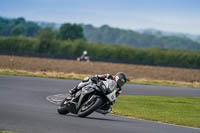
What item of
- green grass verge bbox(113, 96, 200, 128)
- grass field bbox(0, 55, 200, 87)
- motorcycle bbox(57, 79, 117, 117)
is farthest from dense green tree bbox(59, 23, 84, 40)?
motorcycle bbox(57, 79, 117, 117)

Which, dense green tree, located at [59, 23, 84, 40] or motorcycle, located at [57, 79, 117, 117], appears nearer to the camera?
motorcycle, located at [57, 79, 117, 117]

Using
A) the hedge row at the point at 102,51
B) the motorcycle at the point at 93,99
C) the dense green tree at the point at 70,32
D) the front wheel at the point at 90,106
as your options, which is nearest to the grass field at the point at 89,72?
the motorcycle at the point at 93,99

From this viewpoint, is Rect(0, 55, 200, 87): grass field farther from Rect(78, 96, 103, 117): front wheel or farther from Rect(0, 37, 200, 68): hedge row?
Rect(0, 37, 200, 68): hedge row

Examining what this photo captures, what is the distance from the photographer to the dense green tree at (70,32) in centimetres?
13162

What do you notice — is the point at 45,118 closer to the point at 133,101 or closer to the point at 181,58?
the point at 133,101

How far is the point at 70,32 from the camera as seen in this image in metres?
132

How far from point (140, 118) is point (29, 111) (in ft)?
11.7

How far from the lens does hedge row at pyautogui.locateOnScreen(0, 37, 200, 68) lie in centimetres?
7438

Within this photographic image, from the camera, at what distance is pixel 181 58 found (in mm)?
74125

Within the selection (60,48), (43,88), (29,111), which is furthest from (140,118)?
(60,48)

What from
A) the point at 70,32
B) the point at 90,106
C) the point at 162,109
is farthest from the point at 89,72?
the point at 70,32

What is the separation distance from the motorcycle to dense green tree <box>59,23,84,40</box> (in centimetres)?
11697

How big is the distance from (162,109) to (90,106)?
6515 mm

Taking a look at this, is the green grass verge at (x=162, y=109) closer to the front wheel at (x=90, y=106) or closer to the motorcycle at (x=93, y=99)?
the motorcycle at (x=93, y=99)
